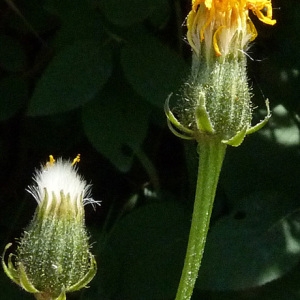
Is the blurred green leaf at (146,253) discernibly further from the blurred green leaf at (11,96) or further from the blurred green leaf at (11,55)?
the blurred green leaf at (11,55)

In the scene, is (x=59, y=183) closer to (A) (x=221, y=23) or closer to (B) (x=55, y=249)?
(B) (x=55, y=249)

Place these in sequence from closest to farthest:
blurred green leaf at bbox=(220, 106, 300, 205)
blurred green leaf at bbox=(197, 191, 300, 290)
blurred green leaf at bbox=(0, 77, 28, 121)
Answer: blurred green leaf at bbox=(197, 191, 300, 290) < blurred green leaf at bbox=(220, 106, 300, 205) < blurred green leaf at bbox=(0, 77, 28, 121)

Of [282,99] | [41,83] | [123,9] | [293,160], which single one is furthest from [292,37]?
[41,83]

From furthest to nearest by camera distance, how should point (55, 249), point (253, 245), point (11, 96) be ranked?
point (11, 96)
point (253, 245)
point (55, 249)

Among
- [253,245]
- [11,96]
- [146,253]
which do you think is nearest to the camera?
[253,245]

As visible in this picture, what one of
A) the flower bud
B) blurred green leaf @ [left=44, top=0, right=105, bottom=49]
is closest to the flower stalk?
the flower bud

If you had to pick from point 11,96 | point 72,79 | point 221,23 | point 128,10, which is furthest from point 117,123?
point 221,23

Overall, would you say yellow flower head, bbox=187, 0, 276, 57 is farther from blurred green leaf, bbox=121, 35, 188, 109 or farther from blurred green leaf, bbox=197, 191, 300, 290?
blurred green leaf, bbox=197, 191, 300, 290

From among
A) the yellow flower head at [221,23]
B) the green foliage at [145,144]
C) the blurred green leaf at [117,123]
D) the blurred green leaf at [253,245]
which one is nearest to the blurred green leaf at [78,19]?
the green foliage at [145,144]
